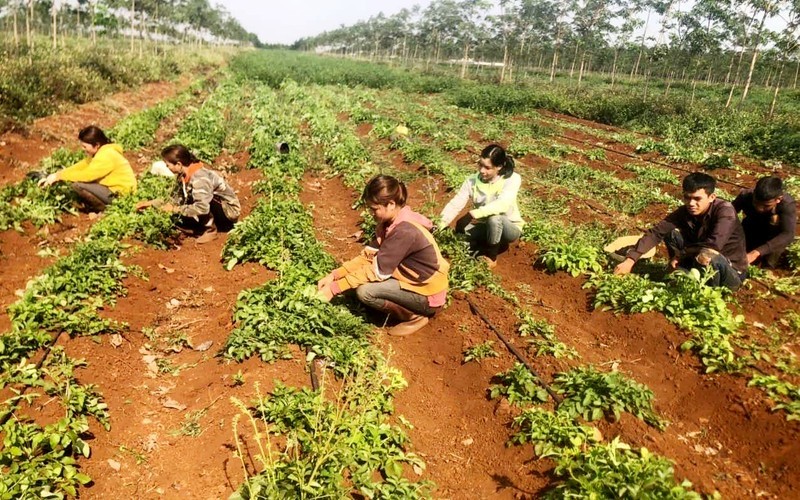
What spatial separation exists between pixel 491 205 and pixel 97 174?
5175 mm

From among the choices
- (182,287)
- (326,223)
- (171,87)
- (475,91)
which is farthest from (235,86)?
(182,287)

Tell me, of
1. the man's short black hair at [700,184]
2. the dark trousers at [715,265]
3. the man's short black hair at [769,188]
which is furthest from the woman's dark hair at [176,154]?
the man's short black hair at [769,188]

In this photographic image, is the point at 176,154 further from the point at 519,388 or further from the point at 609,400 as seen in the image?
the point at 609,400

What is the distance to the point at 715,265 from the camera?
15.4 feet

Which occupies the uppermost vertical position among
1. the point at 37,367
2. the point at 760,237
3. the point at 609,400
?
the point at 760,237

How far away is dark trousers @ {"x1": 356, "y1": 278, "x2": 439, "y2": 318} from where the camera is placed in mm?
4254

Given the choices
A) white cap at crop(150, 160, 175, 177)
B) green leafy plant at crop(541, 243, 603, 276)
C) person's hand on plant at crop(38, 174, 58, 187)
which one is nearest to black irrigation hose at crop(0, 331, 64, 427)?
person's hand on plant at crop(38, 174, 58, 187)

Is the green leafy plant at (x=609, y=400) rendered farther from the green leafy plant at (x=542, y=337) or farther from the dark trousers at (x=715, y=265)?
the dark trousers at (x=715, y=265)

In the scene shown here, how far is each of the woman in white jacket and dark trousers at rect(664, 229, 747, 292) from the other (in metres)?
1.68

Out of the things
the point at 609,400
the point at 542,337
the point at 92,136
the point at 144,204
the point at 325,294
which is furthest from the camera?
the point at 92,136

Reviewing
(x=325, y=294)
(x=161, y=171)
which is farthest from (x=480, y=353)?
(x=161, y=171)

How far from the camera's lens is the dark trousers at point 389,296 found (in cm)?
425

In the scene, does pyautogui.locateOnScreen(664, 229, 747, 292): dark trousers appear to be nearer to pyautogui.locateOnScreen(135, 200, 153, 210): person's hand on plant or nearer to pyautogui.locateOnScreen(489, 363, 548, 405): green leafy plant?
pyautogui.locateOnScreen(489, 363, 548, 405): green leafy plant

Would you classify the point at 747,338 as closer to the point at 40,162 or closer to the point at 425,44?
the point at 40,162
